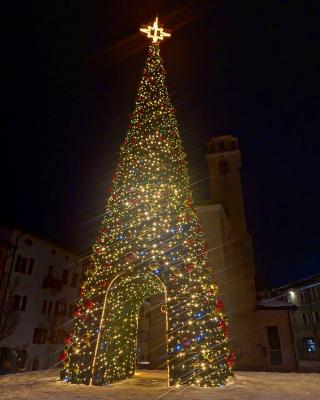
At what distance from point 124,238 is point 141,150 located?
8.86 feet

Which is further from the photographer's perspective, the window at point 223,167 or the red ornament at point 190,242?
the window at point 223,167

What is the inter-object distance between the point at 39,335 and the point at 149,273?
744 inches

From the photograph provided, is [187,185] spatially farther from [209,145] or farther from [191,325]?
[209,145]

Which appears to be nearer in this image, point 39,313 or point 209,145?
point 39,313

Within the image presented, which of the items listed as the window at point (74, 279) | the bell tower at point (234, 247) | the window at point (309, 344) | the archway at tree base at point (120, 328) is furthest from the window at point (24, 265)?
the window at point (309, 344)

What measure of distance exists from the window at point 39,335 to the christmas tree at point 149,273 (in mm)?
16034

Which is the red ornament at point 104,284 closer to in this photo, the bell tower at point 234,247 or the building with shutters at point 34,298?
the bell tower at point 234,247

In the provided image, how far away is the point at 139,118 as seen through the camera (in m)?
9.05

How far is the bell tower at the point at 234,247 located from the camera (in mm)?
18781

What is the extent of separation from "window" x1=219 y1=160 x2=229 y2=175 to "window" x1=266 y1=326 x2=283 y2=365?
39.3ft

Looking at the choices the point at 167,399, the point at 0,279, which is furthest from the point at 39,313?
the point at 167,399

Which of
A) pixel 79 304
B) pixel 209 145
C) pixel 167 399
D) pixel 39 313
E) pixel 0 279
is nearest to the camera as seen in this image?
pixel 167 399

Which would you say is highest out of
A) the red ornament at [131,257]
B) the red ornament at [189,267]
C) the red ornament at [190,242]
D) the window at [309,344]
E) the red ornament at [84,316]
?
the red ornament at [190,242]

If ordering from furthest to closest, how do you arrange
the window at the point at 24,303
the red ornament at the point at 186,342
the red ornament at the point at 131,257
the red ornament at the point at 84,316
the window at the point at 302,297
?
the window at the point at 302,297
the window at the point at 24,303
the red ornament at the point at 131,257
the red ornament at the point at 84,316
the red ornament at the point at 186,342
